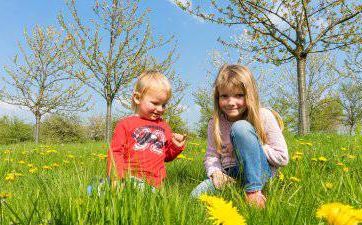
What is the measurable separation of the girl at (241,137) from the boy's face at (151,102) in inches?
15.8

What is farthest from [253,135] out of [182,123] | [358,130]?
[182,123]

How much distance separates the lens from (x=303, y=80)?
11367 mm

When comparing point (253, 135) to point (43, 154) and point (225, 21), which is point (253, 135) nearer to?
point (43, 154)

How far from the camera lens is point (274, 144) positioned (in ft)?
9.46

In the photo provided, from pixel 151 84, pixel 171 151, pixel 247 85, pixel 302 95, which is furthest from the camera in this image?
pixel 302 95

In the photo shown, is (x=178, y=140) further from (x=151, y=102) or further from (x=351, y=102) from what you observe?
(x=351, y=102)

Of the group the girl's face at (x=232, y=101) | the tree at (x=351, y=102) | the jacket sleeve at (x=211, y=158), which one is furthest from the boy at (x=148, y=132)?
the tree at (x=351, y=102)

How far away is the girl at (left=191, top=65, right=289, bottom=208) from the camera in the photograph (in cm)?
265

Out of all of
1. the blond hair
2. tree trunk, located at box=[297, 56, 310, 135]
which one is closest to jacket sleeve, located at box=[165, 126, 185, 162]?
the blond hair

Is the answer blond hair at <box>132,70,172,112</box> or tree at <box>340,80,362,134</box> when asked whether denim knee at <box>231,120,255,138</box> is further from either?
tree at <box>340,80,362,134</box>

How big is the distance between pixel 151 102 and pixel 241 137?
792 mm

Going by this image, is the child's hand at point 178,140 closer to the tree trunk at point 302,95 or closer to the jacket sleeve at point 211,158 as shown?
the jacket sleeve at point 211,158

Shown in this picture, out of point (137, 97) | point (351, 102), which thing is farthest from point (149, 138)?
A: point (351, 102)

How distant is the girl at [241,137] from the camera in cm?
265
